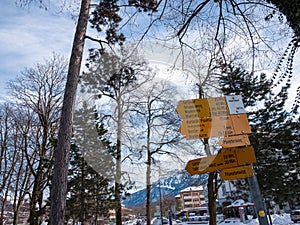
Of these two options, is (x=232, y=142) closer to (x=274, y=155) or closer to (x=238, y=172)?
(x=238, y=172)

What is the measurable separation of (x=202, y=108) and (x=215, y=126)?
0.75 ft

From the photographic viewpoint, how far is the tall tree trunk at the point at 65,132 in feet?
12.1

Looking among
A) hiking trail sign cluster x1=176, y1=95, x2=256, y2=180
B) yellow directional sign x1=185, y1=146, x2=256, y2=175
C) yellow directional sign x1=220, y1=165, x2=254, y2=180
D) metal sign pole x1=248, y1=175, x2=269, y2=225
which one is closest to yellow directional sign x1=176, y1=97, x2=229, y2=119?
hiking trail sign cluster x1=176, y1=95, x2=256, y2=180

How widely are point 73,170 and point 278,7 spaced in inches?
403

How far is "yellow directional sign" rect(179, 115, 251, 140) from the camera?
94.1 inches

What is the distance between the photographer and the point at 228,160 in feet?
7.89

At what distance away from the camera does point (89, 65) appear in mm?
5953

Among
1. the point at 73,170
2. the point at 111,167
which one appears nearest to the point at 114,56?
the point at 111,167

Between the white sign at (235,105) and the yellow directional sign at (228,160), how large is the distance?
0.36m

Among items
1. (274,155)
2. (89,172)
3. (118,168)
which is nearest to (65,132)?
(118,168)

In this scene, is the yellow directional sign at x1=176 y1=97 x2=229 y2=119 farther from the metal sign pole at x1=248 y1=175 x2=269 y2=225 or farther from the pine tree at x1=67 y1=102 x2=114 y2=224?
the pine tree at x1=67 y1=102 x2=114 y2=224

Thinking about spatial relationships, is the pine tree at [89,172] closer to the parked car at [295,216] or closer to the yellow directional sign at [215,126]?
the yellow directional sign at [215,126]

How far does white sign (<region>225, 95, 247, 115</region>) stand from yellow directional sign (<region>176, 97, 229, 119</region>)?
47 millimetres

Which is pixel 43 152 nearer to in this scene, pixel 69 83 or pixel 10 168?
pixel 10 168
